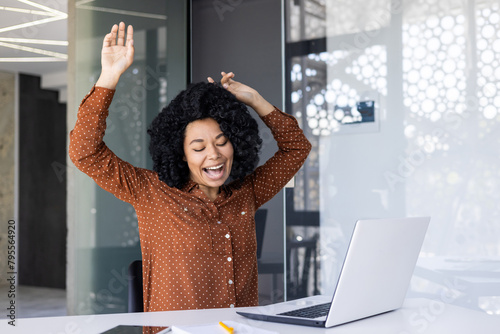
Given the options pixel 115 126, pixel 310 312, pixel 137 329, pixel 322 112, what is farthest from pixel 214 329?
pixel 115 126

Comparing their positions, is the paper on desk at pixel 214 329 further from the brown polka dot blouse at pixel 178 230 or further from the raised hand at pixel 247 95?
the raised hand at pixel 247 95

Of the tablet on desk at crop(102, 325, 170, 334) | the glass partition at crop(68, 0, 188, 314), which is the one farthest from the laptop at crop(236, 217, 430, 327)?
the glass partition at crop(68, 0, 188, 314)

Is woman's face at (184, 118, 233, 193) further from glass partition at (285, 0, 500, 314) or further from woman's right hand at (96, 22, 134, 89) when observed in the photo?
glass partition at (285, 0, 500, 314)

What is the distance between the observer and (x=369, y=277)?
1.50 m

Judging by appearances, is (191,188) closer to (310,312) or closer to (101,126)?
(101,126)

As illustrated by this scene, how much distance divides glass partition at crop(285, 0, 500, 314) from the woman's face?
145cm

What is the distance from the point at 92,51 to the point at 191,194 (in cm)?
188

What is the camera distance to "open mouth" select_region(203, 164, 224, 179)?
2.05 m

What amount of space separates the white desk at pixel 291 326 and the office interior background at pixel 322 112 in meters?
1.45

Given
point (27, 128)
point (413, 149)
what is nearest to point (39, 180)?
point (27, 128)

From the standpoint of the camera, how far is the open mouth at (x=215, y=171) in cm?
205

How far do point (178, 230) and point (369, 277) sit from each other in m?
0.78

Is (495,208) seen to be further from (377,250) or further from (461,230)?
(377,250)

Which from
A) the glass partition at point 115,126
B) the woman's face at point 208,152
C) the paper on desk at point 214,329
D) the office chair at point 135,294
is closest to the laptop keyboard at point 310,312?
the paper on desk at point 214,329
